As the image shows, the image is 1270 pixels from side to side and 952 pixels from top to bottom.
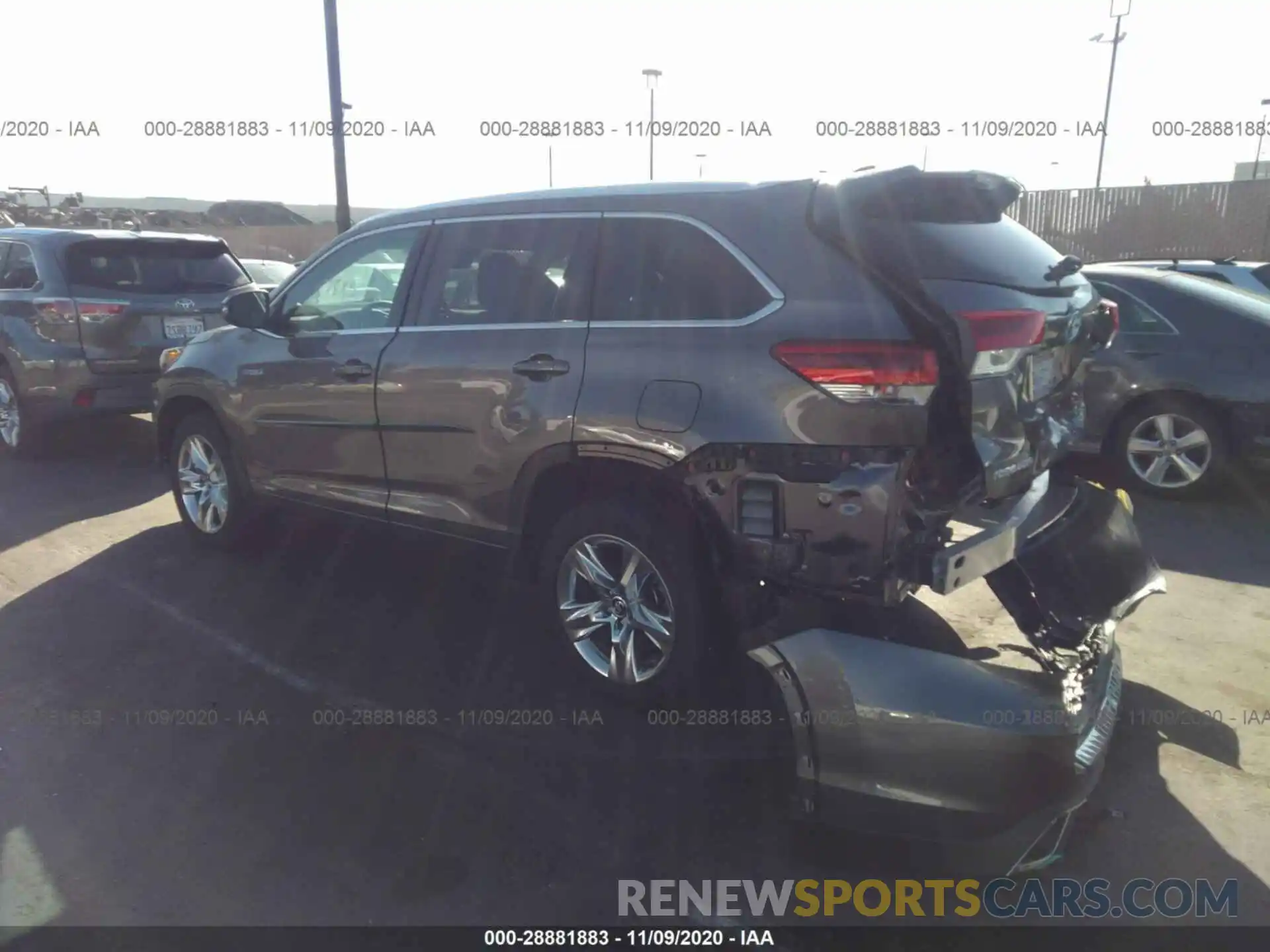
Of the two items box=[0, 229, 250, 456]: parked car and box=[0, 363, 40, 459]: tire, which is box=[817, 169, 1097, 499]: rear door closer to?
box=[0, 229, 250, 456]: parked car

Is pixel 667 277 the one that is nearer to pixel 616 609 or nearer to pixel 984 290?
pixel 984 290

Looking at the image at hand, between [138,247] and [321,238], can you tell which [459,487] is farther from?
[321,238]

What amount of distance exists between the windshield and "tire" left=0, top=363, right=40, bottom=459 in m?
5.63

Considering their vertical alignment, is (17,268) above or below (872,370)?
above

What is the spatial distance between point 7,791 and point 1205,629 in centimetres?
483

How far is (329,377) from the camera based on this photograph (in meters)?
4.75

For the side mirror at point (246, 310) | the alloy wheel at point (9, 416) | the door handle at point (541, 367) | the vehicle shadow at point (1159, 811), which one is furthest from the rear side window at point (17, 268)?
the vehicle shadow at point (1159, 811)

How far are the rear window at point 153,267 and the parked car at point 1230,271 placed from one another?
7279 millimetres

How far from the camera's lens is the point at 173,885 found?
2.91m

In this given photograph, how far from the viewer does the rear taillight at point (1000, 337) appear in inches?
124

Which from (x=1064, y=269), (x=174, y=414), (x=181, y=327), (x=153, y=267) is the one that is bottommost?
(x=174, y=414)

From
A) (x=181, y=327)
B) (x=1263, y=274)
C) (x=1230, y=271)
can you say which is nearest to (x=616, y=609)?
(x=181, y=327)

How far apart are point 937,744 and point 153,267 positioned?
24.5 ft

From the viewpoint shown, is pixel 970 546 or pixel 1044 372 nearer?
pixel 970 546
